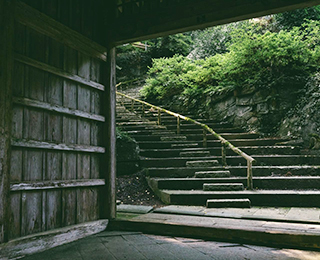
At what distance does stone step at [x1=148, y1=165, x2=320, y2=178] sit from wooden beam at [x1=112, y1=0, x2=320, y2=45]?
3878 millimetres

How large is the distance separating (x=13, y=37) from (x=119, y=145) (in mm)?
5065

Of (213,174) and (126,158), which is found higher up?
(126,158)

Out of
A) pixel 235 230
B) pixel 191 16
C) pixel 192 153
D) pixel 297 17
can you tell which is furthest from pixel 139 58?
pixel 235 230

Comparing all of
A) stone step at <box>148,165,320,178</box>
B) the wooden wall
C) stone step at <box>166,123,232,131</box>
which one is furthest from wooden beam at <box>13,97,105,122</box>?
stone step at <box>166,123,232,131</box>

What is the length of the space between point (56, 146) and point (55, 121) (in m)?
0.33

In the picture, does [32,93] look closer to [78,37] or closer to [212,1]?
[78,37]

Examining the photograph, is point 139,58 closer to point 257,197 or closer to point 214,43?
point 214,43

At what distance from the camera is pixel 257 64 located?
1087 cm

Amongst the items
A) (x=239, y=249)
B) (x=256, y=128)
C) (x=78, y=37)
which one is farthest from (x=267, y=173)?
(x=78, y=37)

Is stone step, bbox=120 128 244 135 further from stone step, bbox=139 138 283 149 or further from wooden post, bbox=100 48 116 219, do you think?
wooden post, bbox=100 48 116 219

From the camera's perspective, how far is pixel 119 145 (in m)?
7.95

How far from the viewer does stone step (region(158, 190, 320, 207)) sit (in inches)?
219

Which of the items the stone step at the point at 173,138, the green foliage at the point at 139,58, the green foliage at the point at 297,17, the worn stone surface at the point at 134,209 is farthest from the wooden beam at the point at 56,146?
the green foliage at the point at 139,58

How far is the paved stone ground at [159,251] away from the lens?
3.12 meters
